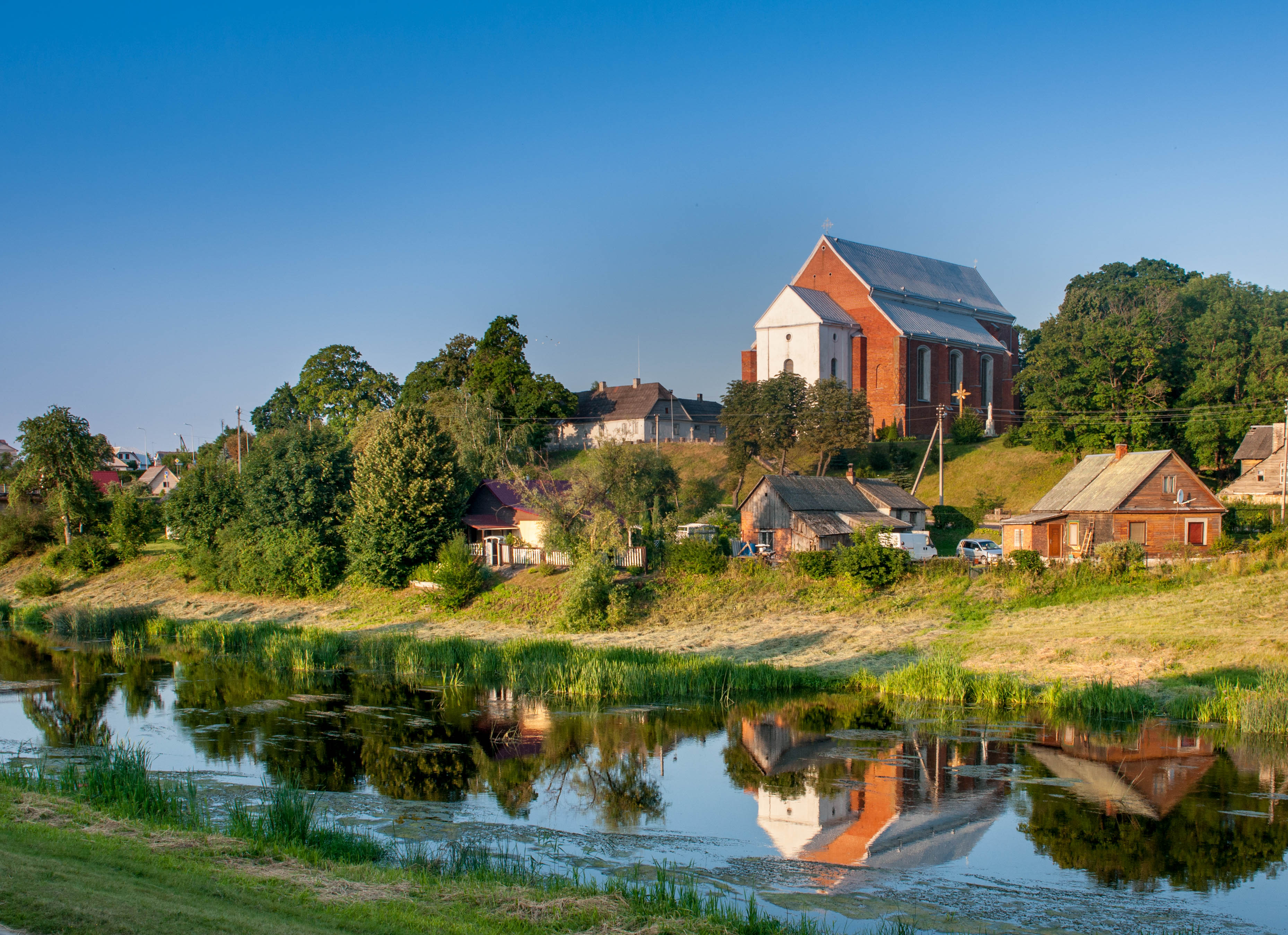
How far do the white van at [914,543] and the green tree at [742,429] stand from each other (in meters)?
17.7

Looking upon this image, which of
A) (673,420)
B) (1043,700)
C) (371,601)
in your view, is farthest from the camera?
(673,420)

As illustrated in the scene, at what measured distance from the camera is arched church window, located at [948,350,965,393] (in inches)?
2864

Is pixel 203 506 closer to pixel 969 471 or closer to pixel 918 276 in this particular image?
pixel 969 471

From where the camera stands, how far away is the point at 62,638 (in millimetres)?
38688

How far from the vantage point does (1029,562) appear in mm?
33625

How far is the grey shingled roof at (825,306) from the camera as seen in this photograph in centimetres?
6969

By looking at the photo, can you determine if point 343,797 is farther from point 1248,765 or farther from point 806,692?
point 1248,765

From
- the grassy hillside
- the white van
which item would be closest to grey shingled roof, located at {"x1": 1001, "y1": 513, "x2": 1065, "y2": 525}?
the white van

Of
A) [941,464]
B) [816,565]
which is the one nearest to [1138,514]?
[941,464]

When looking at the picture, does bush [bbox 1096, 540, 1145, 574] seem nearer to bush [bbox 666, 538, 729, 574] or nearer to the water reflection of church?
bush [bbox 666, 538, 729, 574]

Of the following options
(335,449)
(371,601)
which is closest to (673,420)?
(335,449)

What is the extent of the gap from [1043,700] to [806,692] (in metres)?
6.01

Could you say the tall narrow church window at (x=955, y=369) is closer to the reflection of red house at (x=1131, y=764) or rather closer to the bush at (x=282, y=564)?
the bush at (x=282, y=564)

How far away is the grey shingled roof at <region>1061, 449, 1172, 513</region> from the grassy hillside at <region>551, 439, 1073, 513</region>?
1097cm
